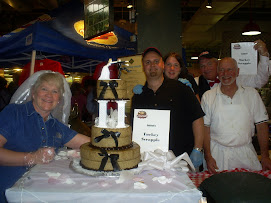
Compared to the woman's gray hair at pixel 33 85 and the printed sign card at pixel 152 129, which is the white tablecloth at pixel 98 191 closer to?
the printed sign card at pixel 152 129


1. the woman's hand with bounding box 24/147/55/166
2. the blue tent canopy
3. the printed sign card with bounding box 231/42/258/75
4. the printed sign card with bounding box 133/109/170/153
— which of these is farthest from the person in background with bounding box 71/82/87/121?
the woman's hand with bounding box 24/147/55/166

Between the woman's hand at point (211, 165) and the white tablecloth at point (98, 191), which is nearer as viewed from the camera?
the white tablecloth at point (98, 191)

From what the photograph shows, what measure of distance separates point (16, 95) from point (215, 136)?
2.31 meters

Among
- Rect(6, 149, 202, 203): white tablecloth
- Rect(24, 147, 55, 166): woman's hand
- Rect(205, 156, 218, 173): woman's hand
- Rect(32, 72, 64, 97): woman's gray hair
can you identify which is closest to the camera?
Rect(6, 149, 202, 203): white tablecloth

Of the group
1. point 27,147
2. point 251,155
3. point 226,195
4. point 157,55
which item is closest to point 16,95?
point 27,147

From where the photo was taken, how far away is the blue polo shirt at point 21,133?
2184mm

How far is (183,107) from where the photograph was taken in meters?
2.84

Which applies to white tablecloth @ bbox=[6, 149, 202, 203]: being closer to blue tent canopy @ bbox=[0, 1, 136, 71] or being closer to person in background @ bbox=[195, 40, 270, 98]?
person in background @ bbox=[195, 40, 270, 98]

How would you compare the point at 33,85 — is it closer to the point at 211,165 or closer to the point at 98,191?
the point at 98,191

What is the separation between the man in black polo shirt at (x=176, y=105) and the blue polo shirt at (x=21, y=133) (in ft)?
3.32

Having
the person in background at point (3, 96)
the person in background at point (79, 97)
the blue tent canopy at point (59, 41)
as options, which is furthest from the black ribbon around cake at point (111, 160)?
the person in background at point (79, 97)

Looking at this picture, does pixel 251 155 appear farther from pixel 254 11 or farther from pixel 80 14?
pixel 254 11

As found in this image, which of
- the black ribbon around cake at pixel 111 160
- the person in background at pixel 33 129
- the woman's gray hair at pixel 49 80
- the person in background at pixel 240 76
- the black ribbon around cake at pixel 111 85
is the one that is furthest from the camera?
the person in background at pixel 240 76

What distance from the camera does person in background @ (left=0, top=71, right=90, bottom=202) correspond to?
211 centimetres
